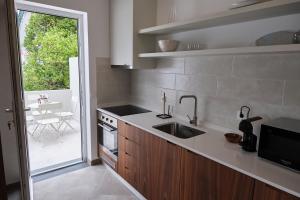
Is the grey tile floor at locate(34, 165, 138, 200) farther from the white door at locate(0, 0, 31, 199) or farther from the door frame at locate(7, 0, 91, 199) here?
the white door at locate(0, 0, 31, 199)

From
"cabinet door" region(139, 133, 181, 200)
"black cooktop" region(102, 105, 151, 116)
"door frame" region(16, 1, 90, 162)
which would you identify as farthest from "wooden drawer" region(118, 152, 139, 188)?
"door frame" region(16, 1, 90, 162)

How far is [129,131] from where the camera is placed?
2.27 metres

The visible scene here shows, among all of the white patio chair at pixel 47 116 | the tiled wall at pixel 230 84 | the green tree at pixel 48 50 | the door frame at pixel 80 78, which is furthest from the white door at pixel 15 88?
the tiled wall at pixel 230 84

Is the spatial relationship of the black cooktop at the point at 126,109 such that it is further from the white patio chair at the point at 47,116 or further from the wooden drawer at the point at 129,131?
the white patio chair at the point at 47,116

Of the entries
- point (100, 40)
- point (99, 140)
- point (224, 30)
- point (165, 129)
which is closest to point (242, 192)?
point (165, 129)

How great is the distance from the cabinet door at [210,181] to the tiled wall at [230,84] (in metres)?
0.61

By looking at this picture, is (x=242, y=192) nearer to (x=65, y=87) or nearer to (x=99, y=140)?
(x=99, y=140)

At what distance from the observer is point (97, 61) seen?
112 inches

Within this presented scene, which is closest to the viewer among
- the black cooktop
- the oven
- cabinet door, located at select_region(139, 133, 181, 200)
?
cabinet door, located at select_region(139, 133, 181, 200)

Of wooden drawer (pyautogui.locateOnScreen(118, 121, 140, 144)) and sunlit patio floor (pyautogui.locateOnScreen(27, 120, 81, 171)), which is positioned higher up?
wooden drawer (pyautogui.locateOnScreen(118, 121, 140, 144))

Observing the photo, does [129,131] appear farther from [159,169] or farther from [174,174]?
[174,174]

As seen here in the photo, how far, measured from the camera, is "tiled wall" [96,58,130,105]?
2.91 metres

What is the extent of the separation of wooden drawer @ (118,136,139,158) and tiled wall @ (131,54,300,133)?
0.66m

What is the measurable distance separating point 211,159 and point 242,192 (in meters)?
0.28
